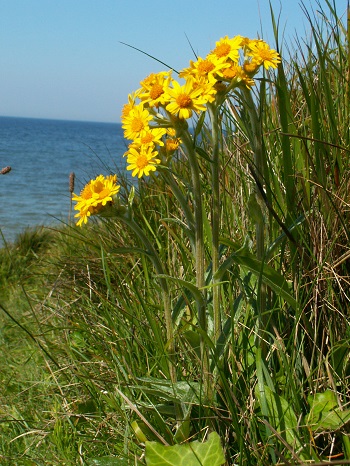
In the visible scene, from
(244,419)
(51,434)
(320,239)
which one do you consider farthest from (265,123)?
(51,434)

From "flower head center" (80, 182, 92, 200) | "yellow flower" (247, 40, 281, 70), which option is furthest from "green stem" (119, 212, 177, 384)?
"yellow flower" (247, 40, 281, 70)

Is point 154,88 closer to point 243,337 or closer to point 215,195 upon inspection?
point 215,195

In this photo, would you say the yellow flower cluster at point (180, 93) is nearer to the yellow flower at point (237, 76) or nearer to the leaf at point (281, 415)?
the yellow flower at point (237, 76)

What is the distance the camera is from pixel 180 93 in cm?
121

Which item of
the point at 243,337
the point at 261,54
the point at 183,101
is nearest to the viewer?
the point at 183,101

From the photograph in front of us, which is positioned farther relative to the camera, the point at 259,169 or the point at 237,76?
the point at 259,169

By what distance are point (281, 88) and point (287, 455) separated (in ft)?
2.77

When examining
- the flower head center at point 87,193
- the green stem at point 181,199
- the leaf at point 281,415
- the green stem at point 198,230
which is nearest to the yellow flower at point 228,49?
the green stem at point 198,230

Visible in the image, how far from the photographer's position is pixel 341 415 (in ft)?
4.06

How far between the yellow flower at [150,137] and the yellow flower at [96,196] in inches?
3.6

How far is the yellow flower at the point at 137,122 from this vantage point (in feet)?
4.06

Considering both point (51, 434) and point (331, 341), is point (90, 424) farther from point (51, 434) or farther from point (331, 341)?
point (331, 341)

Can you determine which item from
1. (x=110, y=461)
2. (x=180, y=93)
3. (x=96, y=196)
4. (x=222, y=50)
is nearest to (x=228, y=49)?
(x=222, y=50)

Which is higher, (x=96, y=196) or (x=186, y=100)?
(x=186, y=100)
